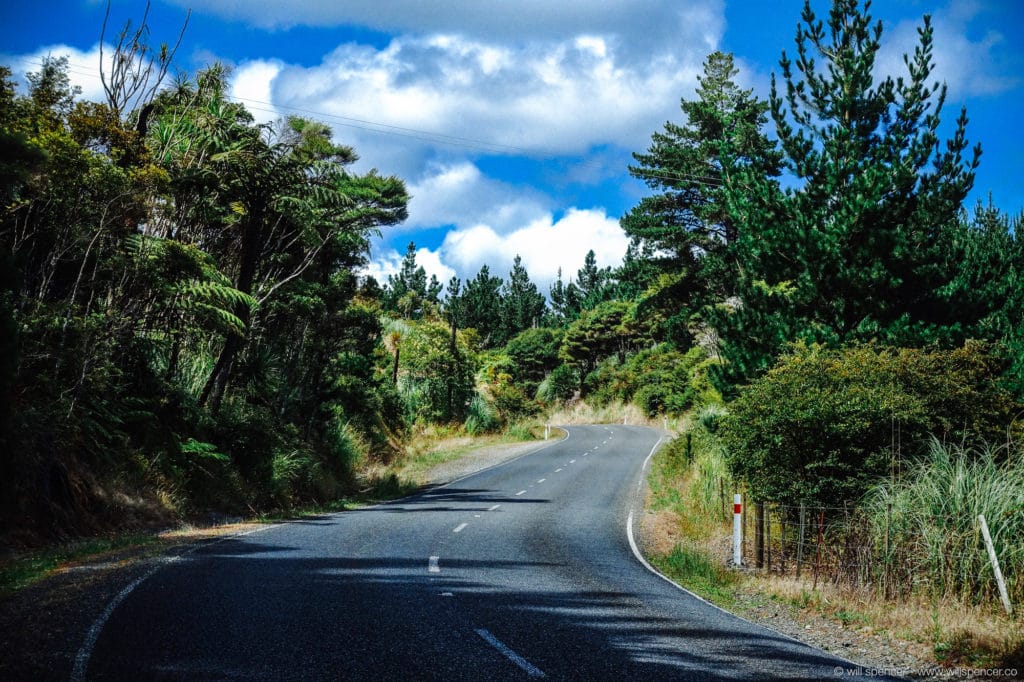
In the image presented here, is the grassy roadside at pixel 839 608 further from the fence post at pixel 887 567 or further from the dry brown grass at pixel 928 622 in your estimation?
the fence post at pixel 887 567

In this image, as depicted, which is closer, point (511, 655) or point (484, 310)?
point (511, 655)

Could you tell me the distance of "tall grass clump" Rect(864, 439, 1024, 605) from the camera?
8539 millimetres

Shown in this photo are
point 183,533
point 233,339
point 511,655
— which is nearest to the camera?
point 511,655

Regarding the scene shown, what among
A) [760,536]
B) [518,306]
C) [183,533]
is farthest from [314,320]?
[518,306]

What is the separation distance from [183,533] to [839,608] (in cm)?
1041

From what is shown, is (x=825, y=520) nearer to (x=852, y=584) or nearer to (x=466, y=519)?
(x=852, y=584)

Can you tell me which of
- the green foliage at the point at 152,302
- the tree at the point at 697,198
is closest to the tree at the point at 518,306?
the tree at the point at 697,198

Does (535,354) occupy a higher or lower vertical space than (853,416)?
higher

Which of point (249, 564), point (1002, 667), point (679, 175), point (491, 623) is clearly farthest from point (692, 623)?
point (679, 175)

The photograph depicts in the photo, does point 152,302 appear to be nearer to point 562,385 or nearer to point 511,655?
point 511,655

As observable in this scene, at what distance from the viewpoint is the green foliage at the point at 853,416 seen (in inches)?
441

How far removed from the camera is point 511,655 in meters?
6.19

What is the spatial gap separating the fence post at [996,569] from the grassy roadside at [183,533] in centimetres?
1045

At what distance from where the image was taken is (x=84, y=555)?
9.74 m
